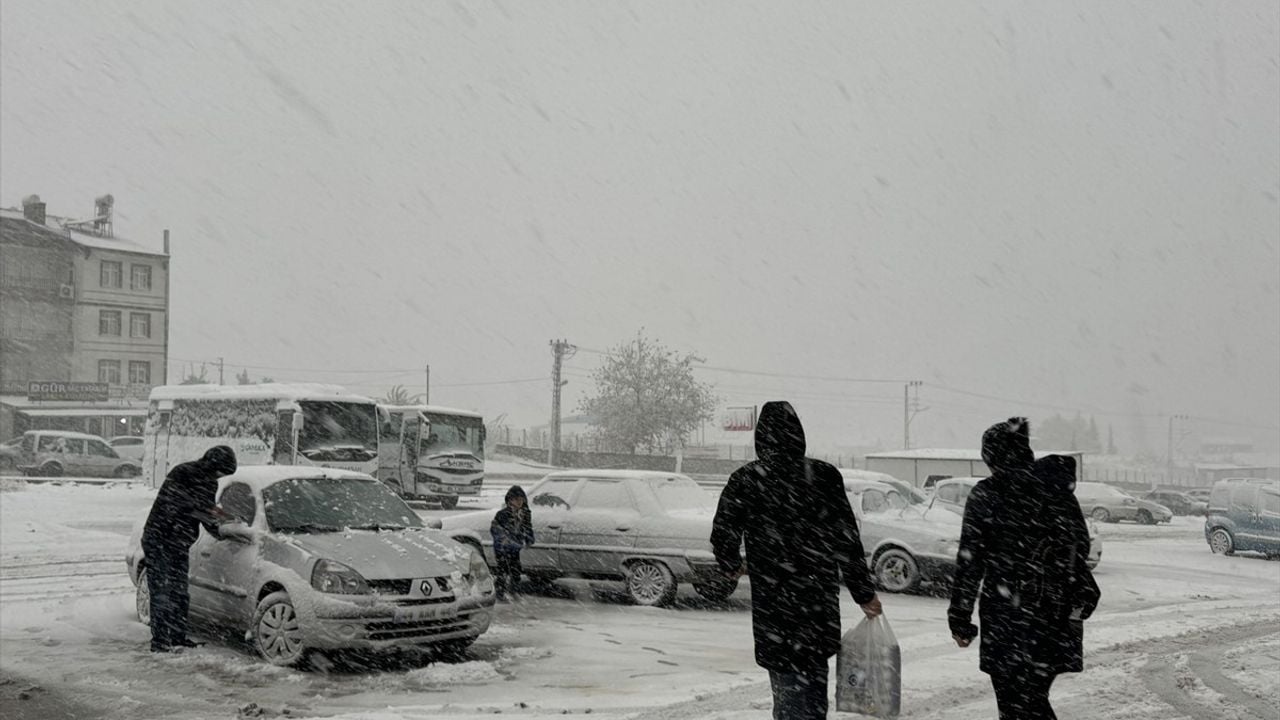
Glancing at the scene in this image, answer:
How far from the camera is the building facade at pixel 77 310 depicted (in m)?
63.0

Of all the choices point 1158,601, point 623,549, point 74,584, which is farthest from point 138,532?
point 1158,601

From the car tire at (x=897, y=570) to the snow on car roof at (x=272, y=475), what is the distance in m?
7.42

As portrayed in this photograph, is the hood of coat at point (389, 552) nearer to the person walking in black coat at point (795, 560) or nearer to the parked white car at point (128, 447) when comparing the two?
the person walking in black coat at point (795, 560)

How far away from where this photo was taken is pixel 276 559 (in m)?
8.48

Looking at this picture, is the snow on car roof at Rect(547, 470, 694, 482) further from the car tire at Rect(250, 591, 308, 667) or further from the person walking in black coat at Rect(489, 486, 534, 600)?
the car tire at Rect(250, 591, 308, 667)

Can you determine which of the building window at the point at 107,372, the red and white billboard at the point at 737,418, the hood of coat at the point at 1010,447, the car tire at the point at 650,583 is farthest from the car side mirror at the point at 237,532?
the red and white billboard at the point at 737,418

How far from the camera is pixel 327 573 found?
8180 millimetres

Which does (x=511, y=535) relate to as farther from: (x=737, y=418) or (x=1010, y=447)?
(x=737, y=418)

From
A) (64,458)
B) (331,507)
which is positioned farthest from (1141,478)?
(331,507)

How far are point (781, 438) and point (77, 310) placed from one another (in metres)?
68.4

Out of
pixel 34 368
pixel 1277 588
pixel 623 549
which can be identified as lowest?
pixel 1277 588

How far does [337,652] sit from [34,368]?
64.3 metres

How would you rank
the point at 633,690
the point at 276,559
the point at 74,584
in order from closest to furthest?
the point at 633,690 < the point at 276,559 < the point at 74,584

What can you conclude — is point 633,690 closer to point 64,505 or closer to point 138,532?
point 138,532
